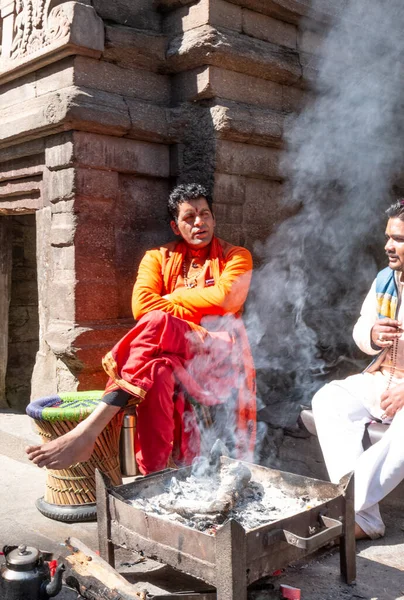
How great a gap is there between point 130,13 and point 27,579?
389 cm

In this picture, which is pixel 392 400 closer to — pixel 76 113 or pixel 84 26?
pixel 76 113

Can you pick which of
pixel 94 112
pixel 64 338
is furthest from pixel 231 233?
pixel 64 338

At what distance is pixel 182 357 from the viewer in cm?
367

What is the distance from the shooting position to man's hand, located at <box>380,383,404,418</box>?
3326mm

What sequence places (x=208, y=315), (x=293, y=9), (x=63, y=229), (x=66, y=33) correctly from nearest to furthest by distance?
(x=208, y=315), (x=66, y=33), (x=63, y=229), (x=293, y=9)

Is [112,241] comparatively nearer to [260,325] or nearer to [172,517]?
[260,325]

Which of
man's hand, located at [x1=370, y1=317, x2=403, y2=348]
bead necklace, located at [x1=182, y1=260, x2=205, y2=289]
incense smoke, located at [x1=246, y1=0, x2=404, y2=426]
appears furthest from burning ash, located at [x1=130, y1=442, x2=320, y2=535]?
incense smoke, located at [x1=246, y1=0, x2=404, y2=426]

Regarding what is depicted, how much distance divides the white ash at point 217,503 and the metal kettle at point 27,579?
461 mm

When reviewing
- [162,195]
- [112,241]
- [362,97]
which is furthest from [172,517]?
[362,97]

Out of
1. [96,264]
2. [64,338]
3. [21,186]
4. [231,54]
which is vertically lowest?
[64,338]

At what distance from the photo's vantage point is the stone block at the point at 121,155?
4359mm

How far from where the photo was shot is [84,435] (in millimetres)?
3346

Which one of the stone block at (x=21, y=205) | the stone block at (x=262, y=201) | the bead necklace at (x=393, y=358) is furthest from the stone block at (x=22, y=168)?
the bead necklace at (x=393, y=358)

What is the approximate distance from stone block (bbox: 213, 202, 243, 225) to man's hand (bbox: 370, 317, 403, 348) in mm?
1580
